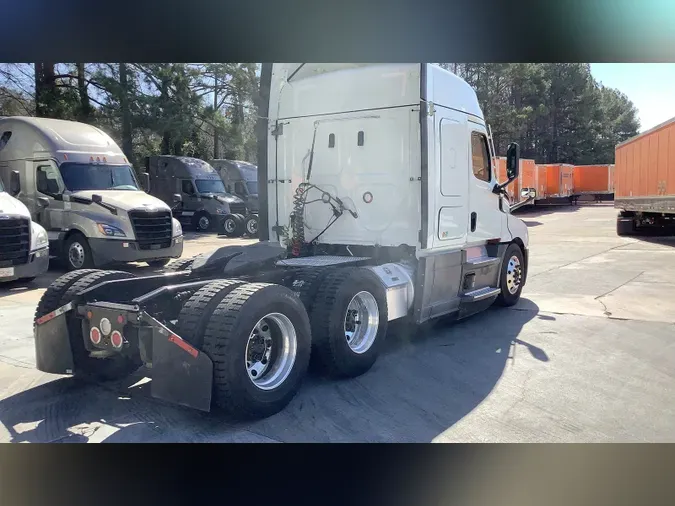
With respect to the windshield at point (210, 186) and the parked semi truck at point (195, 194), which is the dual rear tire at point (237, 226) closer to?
the parked semi truck at point (195, 194)

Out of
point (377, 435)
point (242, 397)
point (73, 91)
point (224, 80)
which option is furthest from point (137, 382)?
point (73, 91)

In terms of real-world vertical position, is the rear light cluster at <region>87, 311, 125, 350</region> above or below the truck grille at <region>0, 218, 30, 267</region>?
below

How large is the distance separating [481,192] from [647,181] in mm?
12907

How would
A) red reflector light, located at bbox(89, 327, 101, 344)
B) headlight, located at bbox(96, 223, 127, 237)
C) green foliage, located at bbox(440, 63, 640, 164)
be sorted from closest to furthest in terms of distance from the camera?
red reflector light, located at bbox(89, 327, 101, 344)
headlight, located at bbox(96, 223, 127, 237)
green foliage, located at bbox(440, 63, 640, 164)

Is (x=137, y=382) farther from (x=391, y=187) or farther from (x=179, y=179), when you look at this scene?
(x=179, y=179)

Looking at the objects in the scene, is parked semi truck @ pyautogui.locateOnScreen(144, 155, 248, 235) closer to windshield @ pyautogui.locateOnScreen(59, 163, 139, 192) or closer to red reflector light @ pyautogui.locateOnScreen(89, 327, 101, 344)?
windshield @ pyautogui.locateOnScreen(59, 163, 139, 192)

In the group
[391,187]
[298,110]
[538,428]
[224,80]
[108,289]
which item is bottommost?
[538,428]

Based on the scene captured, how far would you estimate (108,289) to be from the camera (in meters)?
5.13

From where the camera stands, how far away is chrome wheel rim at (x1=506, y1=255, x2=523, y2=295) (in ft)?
27.9

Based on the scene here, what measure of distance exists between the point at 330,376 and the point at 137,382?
1778 millimetres

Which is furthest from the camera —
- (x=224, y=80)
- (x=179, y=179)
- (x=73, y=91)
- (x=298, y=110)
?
(x=179, y=179)

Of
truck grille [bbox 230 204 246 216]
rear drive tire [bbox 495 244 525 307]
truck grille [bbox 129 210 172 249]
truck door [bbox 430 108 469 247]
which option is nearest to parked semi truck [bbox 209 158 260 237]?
truck grille [bbox 230 204 246 216]

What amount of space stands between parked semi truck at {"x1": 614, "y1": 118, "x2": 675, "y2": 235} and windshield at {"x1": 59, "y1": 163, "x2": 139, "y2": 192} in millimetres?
14059

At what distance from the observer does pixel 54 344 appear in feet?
16.2
